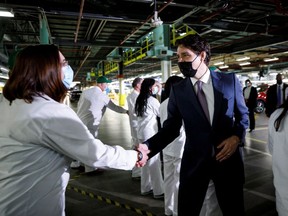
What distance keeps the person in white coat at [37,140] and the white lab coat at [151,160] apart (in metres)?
2.58

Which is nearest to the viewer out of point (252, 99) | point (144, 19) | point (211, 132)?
point (211, 132)

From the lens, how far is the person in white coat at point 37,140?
1.27 m

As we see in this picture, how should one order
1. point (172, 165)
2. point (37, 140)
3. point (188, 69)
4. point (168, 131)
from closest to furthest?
point (37, 140) < point (188, 69) < point (168, 131) < point (172, 165)

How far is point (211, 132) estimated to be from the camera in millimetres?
1768

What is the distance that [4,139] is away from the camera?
1.30m

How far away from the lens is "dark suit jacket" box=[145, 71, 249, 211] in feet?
5.87

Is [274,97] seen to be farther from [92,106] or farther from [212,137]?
[212,137]

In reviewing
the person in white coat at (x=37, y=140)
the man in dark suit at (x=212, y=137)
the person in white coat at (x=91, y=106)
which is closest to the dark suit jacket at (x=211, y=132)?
the man in dark suit at (x=212, y=137)

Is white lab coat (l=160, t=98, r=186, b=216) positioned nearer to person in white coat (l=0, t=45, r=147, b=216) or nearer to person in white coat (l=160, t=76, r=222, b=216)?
person in white coat (l=160, t=76, r=222, b=216)

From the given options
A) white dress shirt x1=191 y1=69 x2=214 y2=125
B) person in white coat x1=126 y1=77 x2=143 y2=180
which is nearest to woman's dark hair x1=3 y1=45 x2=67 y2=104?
white dress shirt x1=191 y1=69 x2=214 y2=125

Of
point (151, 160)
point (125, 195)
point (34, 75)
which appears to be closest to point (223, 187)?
point (34, 75)

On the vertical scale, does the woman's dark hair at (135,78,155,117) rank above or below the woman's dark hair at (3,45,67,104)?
below

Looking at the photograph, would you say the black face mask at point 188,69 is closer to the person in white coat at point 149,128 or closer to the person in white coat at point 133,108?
the person in white coat at point 149,128

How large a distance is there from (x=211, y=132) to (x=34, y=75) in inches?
48.0
